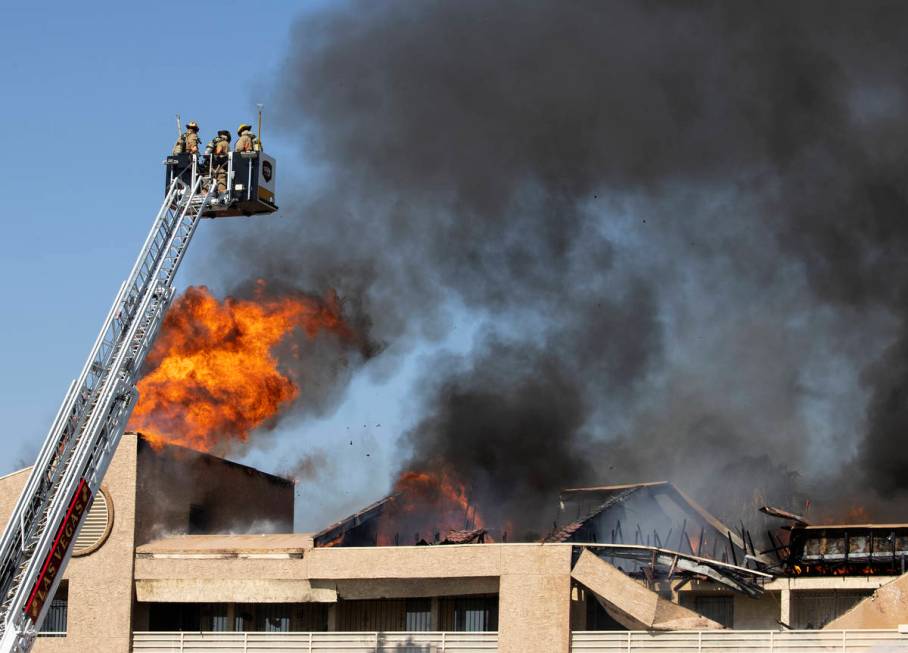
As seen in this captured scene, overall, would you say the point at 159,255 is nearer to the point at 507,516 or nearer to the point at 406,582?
the point at 406,582

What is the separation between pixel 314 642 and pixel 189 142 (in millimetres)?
16731

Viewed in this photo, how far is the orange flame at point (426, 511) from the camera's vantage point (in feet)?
168

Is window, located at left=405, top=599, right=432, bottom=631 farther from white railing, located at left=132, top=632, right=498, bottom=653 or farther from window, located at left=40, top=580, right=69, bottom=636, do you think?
window, located at left=40, top=580, right=69, bottom=636

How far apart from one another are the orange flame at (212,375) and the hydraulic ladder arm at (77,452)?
16531 mm

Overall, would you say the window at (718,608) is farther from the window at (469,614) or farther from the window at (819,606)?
the window at (469,614)

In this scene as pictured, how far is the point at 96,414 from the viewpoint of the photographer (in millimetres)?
27359

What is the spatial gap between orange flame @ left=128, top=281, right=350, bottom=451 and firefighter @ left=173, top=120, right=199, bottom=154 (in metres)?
15.8

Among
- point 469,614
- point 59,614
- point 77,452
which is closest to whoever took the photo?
point 77,452

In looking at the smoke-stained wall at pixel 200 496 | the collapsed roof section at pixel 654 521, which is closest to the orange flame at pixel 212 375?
the smoke-stained wall at pixel 200 496

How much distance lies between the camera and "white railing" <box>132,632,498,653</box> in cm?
3975

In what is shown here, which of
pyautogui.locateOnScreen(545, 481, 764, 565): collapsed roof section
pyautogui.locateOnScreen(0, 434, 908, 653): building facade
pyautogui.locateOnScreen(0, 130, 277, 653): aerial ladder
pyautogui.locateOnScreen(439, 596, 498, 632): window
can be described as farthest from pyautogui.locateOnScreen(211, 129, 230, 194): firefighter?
pyautogui.locateOnScreen(545, 481, 764, 565): collapsed roof section

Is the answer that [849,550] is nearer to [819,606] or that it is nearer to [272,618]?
[819,606]

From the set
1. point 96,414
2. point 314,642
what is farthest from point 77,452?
point 314,642

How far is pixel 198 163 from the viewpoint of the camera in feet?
98.1
